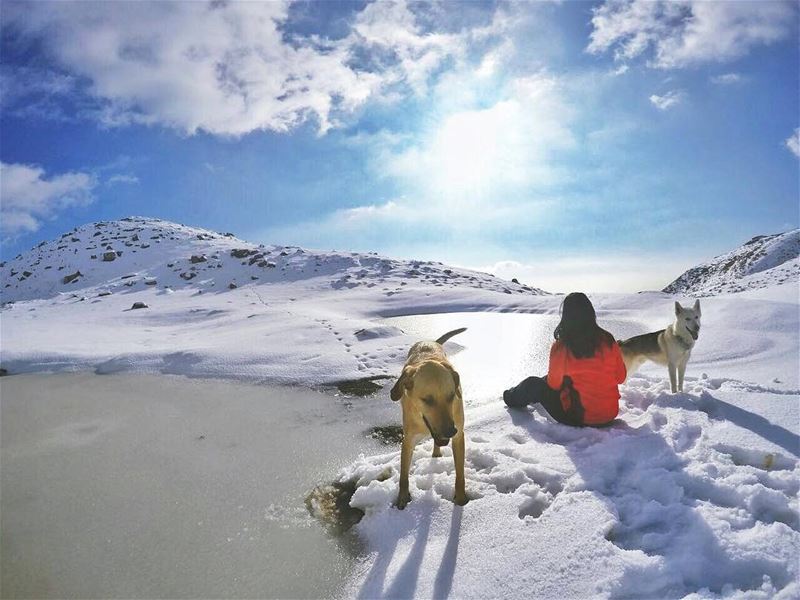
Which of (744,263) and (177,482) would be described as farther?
(744,263)

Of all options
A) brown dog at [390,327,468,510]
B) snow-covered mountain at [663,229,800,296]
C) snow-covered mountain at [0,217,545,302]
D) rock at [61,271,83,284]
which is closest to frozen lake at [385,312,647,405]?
brown dog at [390,327,468,510]

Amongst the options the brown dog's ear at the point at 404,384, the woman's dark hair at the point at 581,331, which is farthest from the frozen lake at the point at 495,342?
the brown dog's ear at the point at 404,384

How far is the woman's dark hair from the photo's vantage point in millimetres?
4945

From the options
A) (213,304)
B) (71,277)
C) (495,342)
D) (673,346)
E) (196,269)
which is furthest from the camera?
(71,277)

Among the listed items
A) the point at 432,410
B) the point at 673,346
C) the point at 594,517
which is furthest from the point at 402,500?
the point at 673,346

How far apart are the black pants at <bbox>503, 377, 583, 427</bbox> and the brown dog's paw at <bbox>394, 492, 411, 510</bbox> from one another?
2.22 m

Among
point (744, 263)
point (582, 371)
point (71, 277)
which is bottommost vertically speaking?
point (582, 371)

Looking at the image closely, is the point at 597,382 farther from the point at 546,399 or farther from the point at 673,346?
the point at 673,346

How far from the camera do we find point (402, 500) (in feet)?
12.0

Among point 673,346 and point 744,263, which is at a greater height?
point 744,263

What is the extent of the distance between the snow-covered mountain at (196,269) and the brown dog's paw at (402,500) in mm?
23542

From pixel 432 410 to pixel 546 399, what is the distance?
2411mm

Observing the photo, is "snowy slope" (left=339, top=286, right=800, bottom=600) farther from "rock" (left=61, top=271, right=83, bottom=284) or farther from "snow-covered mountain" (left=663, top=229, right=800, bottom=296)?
"snow-covered mountain" (left=663, top=229, right=800, bottom=296)

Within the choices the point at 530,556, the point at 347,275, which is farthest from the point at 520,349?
the point at 347,275
